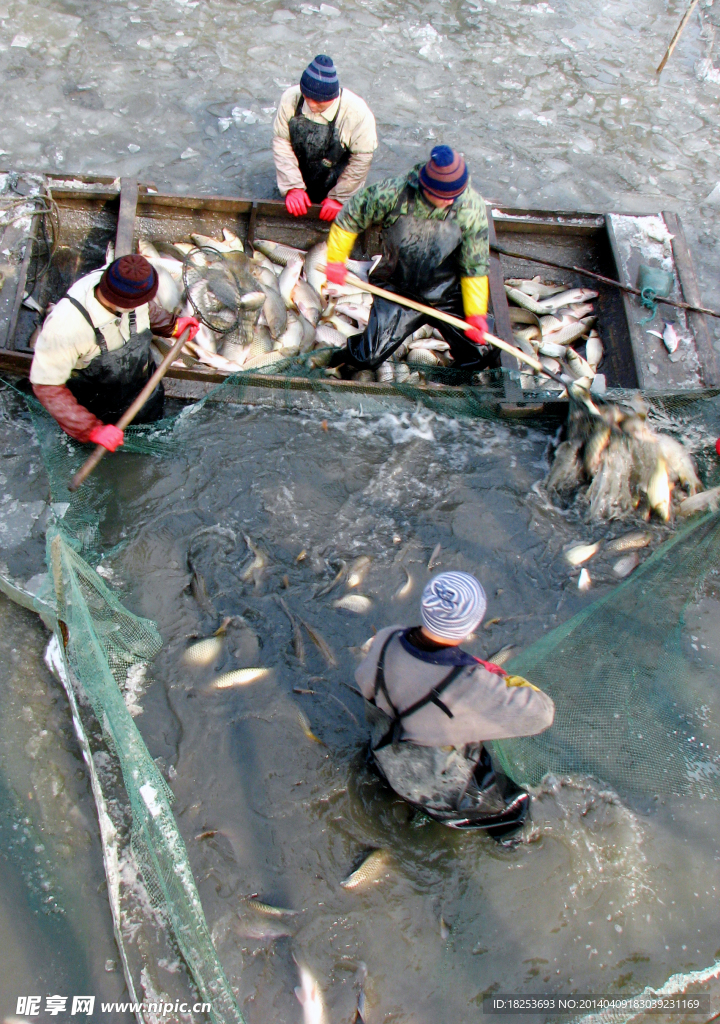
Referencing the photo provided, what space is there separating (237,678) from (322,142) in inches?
189

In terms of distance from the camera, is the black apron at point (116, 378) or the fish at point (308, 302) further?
the fish at point (308, 302)

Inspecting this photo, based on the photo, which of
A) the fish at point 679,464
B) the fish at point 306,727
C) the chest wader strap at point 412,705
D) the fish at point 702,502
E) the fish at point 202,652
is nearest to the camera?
the chest wader strap at point 412,705

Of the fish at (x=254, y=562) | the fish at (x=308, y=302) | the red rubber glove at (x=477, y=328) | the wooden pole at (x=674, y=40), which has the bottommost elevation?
the fish at (x=254, y=562)

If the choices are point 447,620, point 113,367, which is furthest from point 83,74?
point 447,620

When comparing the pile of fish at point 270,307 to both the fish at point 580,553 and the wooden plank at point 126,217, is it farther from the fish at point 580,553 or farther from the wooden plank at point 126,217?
the fish at point 580,553

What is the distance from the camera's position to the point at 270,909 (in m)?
3.16

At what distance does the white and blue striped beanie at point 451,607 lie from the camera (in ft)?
8.29

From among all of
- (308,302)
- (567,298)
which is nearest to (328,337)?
(308,302)

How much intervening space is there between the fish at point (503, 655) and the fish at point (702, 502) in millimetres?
1776

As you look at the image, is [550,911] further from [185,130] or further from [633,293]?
[185,130]

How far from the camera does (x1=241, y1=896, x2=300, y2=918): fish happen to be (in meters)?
3.16

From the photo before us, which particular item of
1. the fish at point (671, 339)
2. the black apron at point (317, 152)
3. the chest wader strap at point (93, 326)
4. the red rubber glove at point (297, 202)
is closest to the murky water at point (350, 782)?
the chest wader strap at point (93, 326)

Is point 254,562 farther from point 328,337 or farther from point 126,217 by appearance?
point 126,217

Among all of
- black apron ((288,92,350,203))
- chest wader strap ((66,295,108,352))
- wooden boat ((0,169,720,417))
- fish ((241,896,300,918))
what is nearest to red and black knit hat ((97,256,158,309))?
chest wader strap ((66,295,108,352))
